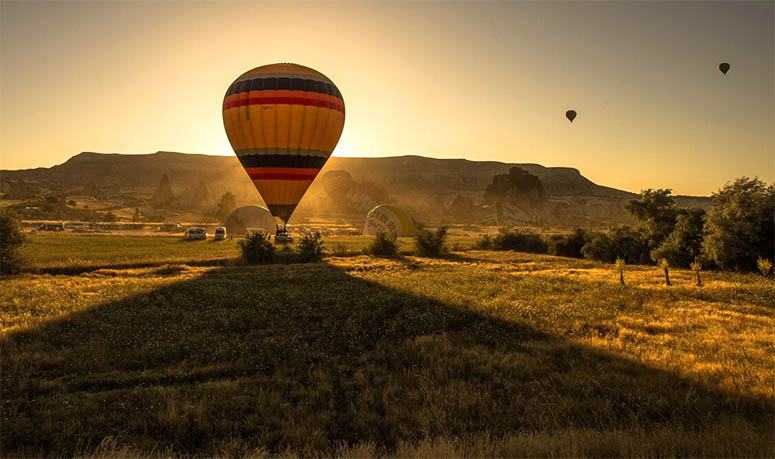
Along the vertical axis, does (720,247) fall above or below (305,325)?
above

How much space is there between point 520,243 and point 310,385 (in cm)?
5261

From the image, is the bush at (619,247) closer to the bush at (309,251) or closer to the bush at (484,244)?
the bush at (484,244)

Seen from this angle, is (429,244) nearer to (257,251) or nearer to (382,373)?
(257,251)

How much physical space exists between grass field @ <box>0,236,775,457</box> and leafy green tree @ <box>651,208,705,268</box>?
17093 mm

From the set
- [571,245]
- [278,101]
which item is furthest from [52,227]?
[571,245]

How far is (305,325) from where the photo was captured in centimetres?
1712

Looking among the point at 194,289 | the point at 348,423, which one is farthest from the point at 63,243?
the point at 348,423

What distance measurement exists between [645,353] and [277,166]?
32272 millimetres

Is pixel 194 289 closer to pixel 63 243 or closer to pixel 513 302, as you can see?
pixel 513 302

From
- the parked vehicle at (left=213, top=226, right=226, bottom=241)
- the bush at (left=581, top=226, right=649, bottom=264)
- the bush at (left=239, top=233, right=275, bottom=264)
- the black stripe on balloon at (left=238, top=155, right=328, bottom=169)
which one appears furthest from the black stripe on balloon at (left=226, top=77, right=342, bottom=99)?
the bush at (left=581, top=226, right=649, bottom=264)

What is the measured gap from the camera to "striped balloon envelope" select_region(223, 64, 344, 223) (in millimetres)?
37438

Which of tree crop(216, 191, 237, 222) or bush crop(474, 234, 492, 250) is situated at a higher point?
tree crop(216, 191, 237, 222)

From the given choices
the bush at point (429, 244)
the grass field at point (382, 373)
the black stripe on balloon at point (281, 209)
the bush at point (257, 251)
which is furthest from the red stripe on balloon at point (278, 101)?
the grass field at point (382, 373)

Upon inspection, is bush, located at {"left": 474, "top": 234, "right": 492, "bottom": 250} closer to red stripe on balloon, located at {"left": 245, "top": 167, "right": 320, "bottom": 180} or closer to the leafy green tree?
the leafy green tree
